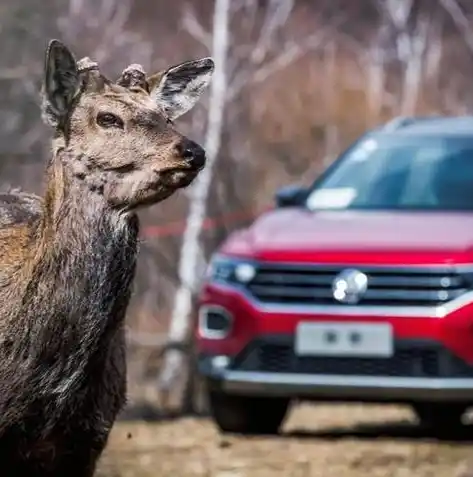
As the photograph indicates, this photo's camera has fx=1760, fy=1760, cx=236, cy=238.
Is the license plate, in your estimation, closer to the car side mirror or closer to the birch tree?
the car side mirror

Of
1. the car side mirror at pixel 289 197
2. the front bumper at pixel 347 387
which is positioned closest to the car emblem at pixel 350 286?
the front bumper at pixel 347 387

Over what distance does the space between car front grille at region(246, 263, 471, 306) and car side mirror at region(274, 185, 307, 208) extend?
3.29 feet

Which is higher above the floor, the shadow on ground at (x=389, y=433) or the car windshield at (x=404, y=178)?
the car windshield at (x=404, y=178)

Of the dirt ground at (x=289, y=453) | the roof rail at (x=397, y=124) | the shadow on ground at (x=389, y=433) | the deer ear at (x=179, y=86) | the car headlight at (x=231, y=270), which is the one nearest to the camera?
the deer ear at (x=179, y=86)

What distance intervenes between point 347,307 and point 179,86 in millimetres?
3293

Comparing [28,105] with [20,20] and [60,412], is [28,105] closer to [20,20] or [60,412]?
[20,20]

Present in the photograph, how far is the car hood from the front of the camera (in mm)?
10273

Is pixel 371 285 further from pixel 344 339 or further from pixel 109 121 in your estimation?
pixel 109 121

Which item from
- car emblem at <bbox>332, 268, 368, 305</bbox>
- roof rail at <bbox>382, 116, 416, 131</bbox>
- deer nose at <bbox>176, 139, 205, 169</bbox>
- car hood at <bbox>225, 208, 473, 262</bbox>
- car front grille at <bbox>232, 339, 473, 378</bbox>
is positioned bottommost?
car front grille at <bbox>232, 339, 473, 378</bbox>

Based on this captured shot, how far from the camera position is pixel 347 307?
1017 centimetres

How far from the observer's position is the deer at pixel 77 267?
6.47 meters

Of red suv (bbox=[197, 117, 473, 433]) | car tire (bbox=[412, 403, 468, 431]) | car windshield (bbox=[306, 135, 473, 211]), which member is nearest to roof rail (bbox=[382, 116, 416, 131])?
car windshield (bbox=[306, 135, 473, 211])

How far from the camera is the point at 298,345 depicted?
33.5ft

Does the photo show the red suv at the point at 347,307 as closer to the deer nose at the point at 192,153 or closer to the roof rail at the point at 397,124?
the roof rail at the point at 397,124
